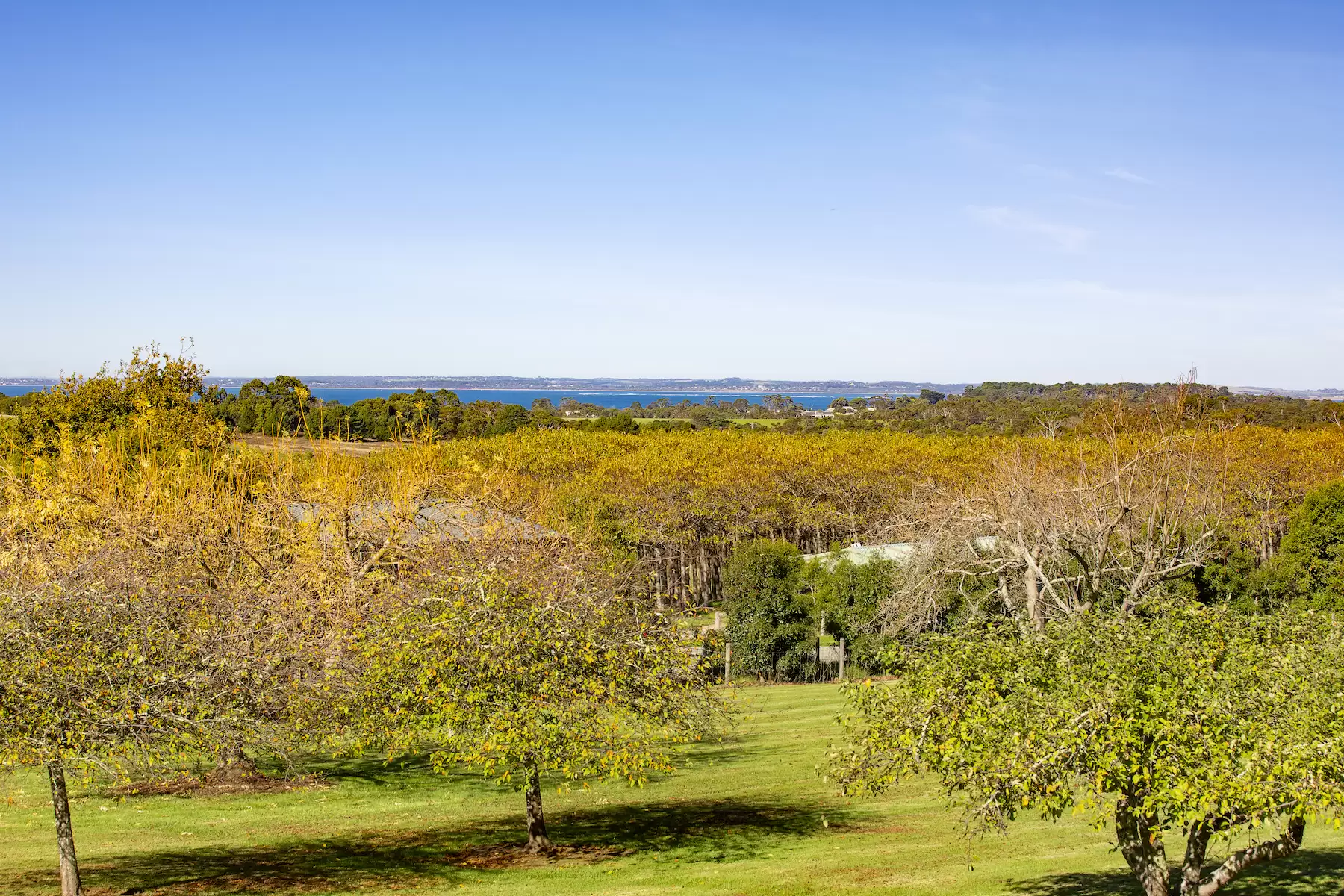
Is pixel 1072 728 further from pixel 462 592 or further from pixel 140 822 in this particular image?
pixel 140 822

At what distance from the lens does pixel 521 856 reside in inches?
712

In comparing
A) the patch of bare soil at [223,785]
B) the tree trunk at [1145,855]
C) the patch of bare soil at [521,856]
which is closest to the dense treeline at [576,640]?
the tree trunk at [1145,855]

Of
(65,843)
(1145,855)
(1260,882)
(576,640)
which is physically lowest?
(1260,882)

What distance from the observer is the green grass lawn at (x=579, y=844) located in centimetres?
1577

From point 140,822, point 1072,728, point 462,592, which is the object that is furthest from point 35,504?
point 1072,728

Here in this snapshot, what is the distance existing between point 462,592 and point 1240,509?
48297 mm

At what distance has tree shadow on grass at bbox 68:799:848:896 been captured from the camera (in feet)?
53.0

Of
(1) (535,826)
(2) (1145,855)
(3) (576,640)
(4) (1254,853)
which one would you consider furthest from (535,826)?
(4) (1254,853)

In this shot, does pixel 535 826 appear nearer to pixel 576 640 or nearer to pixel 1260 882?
pixel 576 640

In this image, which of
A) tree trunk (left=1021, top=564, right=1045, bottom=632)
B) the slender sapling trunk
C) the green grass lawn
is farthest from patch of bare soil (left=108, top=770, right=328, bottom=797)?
tree trunk (left=1021, top=564, right=1045, bottom=632)

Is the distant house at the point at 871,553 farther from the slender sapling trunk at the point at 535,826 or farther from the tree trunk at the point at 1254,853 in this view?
the tree trunk at the point at 1254,853

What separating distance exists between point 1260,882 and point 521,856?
36.6 ft

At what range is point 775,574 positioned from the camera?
1647 inches

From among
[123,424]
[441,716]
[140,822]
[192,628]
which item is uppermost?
[123,424]
